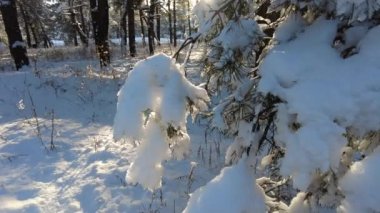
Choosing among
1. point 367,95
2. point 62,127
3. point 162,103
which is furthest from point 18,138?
point 367,95

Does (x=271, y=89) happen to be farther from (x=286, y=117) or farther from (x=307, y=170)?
(x=307, y=170)

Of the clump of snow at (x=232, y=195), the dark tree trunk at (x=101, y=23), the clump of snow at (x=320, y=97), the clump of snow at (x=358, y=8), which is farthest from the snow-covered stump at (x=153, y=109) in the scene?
the dark tree trunk at (x=101, y=23)

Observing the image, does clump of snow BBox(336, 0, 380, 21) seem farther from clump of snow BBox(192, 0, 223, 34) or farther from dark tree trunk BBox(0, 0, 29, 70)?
dark tree trunk BBox(0, 0, 29, 70)

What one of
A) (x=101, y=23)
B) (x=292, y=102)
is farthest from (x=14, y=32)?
(x=292, y=102)

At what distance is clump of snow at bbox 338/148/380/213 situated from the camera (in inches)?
79.7

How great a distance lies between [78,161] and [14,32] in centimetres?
657

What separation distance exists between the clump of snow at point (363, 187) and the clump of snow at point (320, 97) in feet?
0.61

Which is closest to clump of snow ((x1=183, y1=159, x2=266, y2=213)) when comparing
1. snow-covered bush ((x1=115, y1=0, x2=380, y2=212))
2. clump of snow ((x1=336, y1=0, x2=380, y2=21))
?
snow-covered bush ((x1=115, y1=0, x2=380, y2=212))

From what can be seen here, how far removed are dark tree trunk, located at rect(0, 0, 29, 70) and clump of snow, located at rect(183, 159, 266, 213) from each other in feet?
31.3

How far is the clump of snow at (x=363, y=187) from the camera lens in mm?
2025

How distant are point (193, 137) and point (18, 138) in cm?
246

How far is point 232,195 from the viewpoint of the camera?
2.32 metres

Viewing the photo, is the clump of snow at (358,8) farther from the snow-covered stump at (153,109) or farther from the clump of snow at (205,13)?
the snow-covered stump at (153,109)

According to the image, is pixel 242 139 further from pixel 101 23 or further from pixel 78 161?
pixel 101 23
